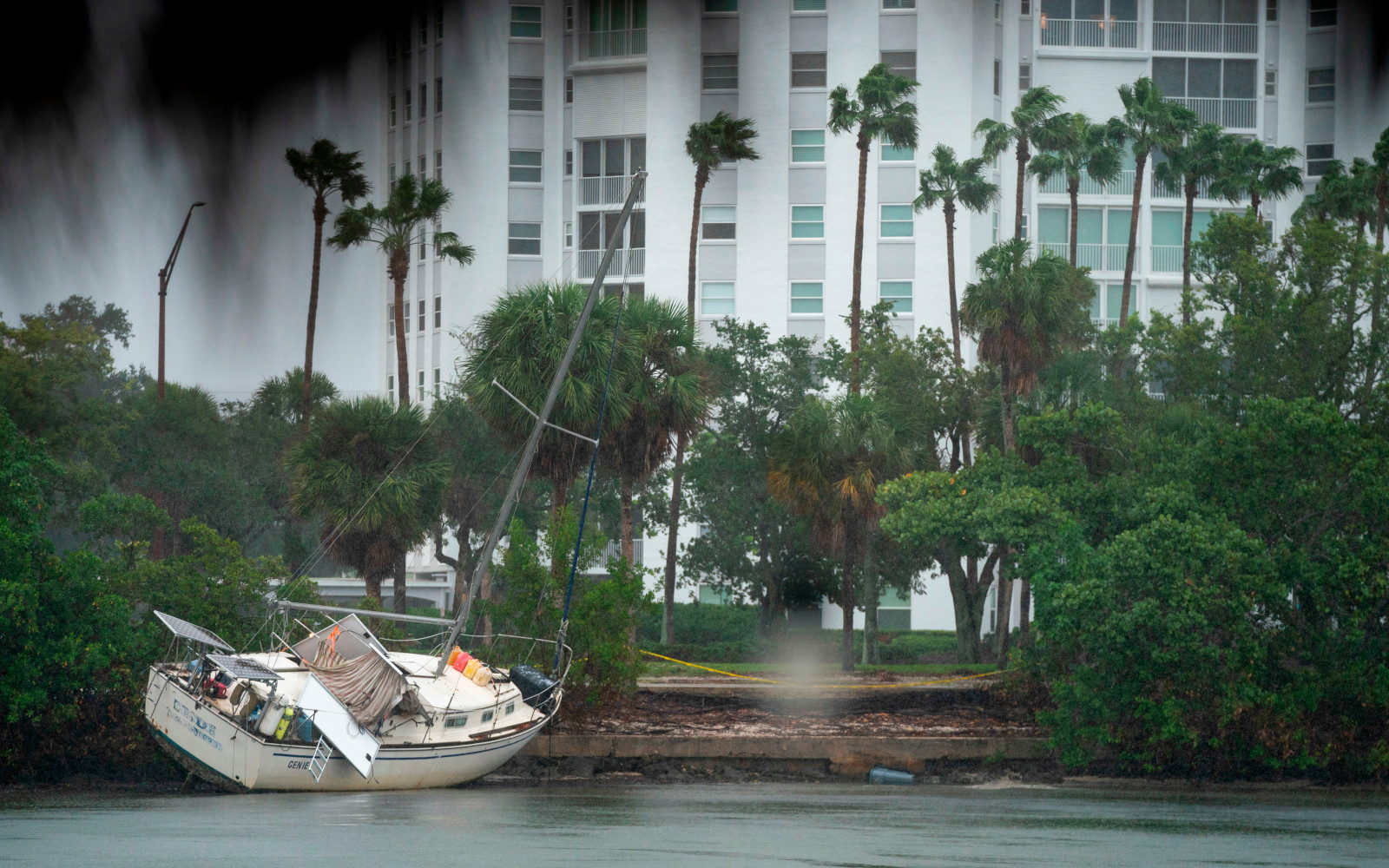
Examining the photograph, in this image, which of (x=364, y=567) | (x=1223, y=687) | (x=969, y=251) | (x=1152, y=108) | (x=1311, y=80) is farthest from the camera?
(x=1311, y=80)

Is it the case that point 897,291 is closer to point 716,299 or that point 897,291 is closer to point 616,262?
point 716,299

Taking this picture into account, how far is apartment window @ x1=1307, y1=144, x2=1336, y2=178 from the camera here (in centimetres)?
6794

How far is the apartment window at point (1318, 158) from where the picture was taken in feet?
223

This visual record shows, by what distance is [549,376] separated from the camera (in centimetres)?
3912

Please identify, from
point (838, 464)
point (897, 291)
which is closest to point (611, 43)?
point (897, 291)

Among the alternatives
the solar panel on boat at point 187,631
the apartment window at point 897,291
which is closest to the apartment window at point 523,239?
the apartment window at point 897,291

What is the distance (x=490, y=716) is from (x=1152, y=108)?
134ft

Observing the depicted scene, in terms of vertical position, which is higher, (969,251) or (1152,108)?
(1152,108)

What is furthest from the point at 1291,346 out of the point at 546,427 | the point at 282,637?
the point at 282,637

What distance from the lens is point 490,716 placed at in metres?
30.5

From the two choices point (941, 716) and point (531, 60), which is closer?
point (941, 716)

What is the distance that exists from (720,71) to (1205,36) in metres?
23.2

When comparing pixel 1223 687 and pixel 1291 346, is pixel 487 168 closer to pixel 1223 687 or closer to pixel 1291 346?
pixel 1291 346

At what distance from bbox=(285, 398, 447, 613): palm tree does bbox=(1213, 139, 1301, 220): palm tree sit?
3463 centimetres
